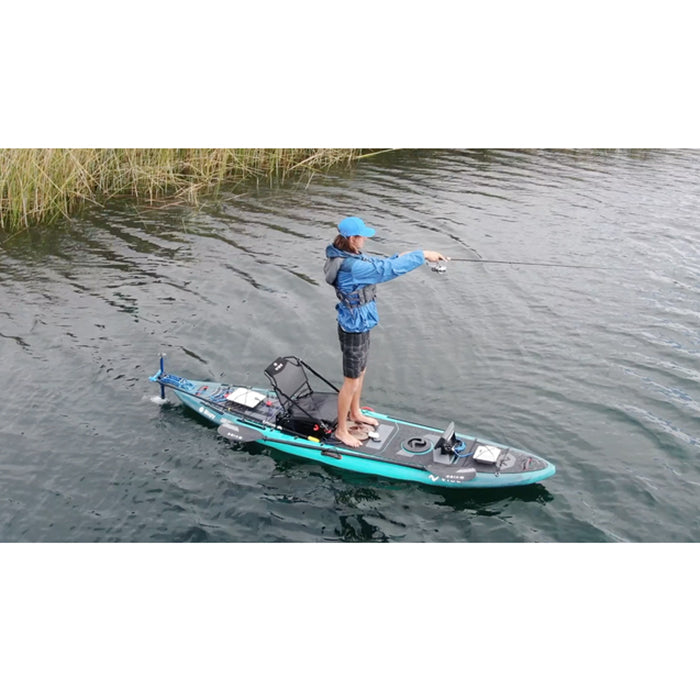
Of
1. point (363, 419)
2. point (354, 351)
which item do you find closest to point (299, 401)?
point (363, 419)

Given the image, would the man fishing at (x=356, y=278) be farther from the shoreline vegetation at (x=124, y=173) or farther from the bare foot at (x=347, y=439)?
the shoreline vegetation at (x=124, y=173)

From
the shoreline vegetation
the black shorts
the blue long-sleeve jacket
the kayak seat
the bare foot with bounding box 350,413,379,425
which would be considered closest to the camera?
the blue long-sleeve jacket

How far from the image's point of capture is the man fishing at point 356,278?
310 inches

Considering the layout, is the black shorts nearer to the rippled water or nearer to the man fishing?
the man fishing

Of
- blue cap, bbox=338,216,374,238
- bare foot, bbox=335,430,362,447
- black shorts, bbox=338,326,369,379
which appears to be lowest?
bare foot, bbox=335,430,362,447

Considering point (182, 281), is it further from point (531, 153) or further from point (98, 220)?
point (531, 153)

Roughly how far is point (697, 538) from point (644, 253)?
24.9 ft

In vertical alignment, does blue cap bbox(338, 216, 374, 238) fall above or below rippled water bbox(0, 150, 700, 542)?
above

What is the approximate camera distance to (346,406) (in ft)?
28.9

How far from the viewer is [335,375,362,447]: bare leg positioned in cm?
864

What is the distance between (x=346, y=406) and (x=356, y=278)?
167cm

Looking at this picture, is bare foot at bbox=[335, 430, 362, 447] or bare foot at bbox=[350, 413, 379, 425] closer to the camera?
bare foot at bbox=[335, 430, 362, 447]

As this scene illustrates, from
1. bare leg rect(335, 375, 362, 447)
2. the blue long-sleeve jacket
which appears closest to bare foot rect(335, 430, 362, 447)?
bare leg rect(335, 375, 362, 447)

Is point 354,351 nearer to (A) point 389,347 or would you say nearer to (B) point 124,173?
(A) point 389,347
